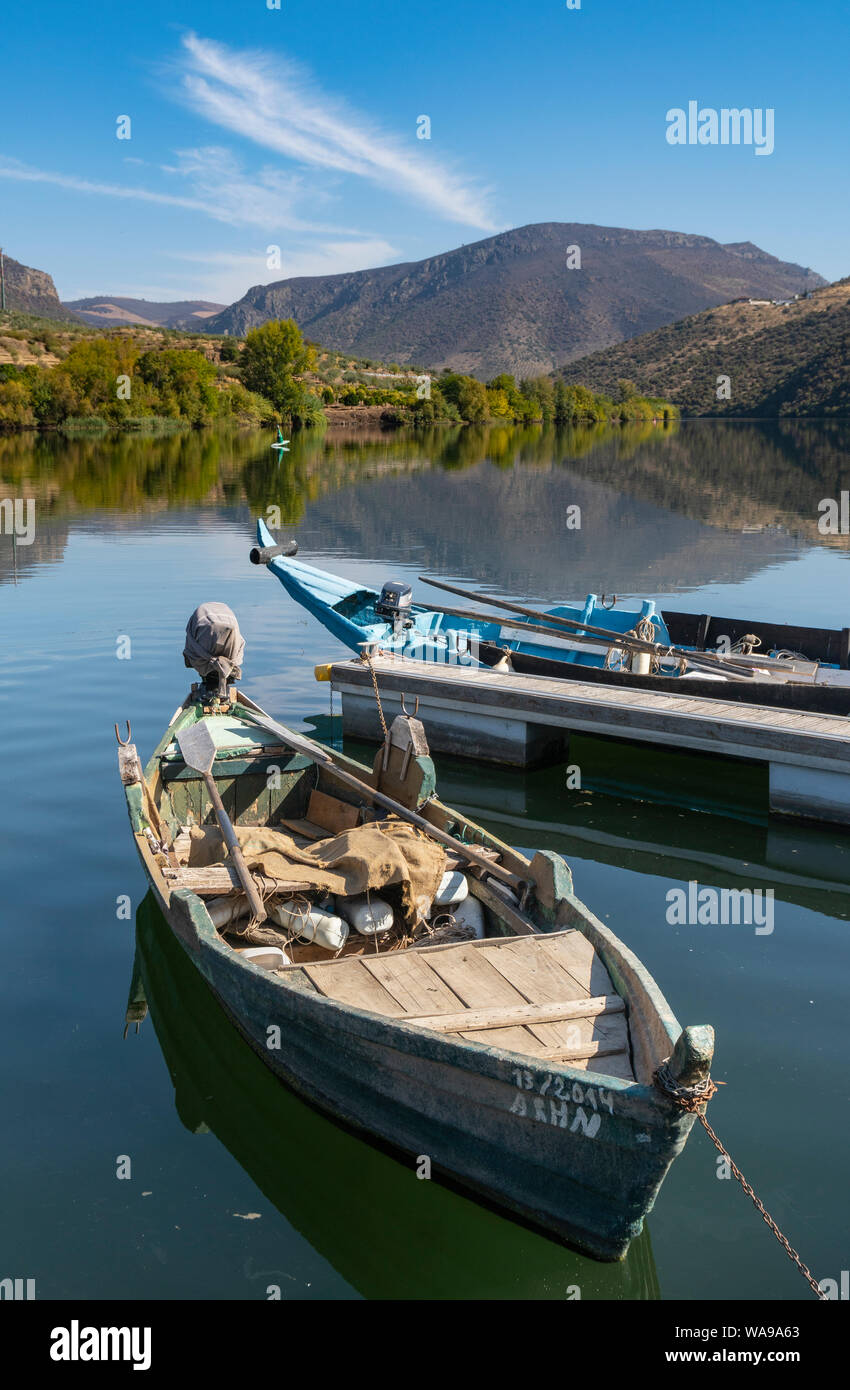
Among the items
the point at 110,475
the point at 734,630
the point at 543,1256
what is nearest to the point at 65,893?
the point at 543,1256

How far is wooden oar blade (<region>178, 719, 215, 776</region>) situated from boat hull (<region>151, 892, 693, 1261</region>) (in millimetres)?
3152

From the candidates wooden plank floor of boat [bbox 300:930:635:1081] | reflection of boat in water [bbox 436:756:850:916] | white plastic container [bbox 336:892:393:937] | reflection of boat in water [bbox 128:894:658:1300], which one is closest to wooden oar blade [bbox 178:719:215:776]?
white plastic container [bbox 336:892:393:937]

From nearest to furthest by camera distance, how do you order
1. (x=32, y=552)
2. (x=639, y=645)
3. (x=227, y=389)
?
(x=639, y=645) → (x=32, y=552) → (x=227, y=389)

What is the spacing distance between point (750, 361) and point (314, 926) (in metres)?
165

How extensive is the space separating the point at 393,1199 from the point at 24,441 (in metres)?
68.6

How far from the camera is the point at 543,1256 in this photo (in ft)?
16.9

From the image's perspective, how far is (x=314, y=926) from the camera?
23.0 ft

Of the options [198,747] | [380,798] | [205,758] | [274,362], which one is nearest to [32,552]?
[198,747]

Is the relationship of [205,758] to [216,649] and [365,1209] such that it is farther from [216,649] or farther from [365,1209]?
[365,1209]

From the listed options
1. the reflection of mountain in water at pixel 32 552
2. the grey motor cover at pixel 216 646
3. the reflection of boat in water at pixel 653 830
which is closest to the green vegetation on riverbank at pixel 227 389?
the reflection of mountain in water at pixel 32 552

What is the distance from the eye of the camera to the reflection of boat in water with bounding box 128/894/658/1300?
5.06 metres

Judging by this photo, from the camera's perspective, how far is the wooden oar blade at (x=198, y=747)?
353 inches

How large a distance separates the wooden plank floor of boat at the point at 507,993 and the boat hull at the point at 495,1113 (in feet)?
0.76

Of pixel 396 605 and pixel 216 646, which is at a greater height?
pixel 396 605
